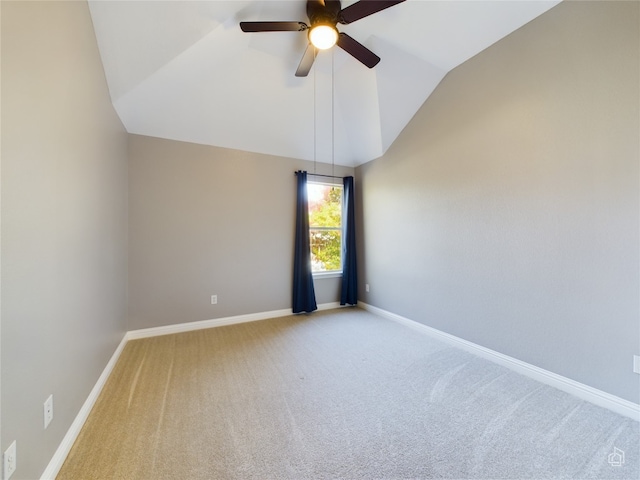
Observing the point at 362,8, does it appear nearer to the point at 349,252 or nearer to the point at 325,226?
the point at 325,226

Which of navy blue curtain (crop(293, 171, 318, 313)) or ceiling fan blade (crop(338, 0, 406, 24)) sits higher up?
ceiling fan blade (crop(338, 0, 406, 24))

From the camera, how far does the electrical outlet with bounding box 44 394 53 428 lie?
1182 mm

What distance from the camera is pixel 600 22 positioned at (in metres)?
1.77

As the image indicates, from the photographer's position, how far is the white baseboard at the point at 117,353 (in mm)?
1274

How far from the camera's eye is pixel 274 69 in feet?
9.40

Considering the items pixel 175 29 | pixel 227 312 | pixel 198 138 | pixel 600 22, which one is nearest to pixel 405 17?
pixel 600 22

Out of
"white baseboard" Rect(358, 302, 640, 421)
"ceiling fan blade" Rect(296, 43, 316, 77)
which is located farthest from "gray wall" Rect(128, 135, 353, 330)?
"white baseboard" Rect(358, 302, 640, 421)

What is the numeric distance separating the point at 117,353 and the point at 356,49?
142 inches

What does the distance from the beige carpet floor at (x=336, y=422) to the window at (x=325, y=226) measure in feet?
5.94

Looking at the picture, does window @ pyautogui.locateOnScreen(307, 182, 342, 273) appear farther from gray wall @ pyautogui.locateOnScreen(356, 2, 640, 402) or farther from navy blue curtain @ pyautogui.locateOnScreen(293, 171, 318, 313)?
gray wall @ pyautogui.locateOnScreen(356, 2, 640, 402)

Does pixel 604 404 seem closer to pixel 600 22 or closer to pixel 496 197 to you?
pixel 496 197

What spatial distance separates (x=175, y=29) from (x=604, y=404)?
4310mm

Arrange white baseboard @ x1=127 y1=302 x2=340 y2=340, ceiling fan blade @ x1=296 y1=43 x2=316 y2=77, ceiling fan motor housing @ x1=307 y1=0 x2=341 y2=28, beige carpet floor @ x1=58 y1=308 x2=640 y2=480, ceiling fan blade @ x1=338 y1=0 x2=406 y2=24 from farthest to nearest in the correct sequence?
white baseboard @ x1=127 y1=302 x2=340 y2=340 → ceiling fan blade @ x1=296 y1=43 x2=316 y2=77 → ceiling fan motor housing @ x1=307 y1=0 x2=341 y2=28 → ceiling fan blade @ x1=338 y1=0 x2=406 y2=24 → beige carpet floor @ x1=58 y1=308 x2=640 y2=480

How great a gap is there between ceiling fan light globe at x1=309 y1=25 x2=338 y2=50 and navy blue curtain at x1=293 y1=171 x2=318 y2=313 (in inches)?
75.3
